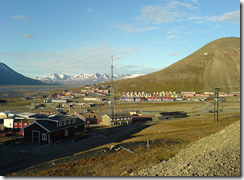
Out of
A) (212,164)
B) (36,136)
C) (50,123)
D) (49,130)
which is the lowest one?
(36,136)

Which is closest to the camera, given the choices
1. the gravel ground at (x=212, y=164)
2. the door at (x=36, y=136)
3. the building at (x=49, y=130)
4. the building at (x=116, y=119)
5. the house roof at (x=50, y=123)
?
the gravel ground at (x=212, y=164)

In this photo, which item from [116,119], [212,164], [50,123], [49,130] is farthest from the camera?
[116,119]

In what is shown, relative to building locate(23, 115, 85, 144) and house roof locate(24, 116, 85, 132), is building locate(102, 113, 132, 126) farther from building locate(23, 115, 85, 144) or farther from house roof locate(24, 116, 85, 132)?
house roof locate(24, 116, 85, 132)

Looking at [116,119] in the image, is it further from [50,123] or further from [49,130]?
[49,130]

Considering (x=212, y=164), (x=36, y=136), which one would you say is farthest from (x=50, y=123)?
(x=212, y=164)

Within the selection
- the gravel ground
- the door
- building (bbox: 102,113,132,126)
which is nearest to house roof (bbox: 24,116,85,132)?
the door

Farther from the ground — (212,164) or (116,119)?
(212,164)

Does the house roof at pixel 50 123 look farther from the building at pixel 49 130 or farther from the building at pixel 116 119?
the building at pixel 116 119

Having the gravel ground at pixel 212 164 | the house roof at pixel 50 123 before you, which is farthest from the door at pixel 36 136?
the gravel ground at pixel 212 164

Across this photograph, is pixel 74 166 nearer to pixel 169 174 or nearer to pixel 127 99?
pixel 169 174
